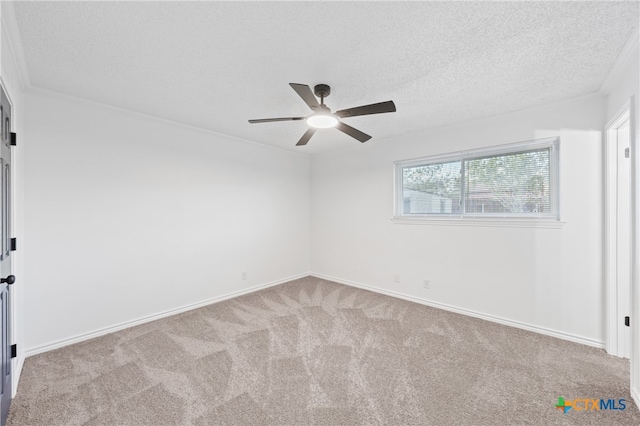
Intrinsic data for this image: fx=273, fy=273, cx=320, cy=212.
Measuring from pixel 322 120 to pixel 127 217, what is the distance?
2.44 m

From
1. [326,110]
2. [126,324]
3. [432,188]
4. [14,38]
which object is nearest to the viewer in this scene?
[14,38]

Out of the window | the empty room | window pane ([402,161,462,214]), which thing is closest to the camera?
the empty room

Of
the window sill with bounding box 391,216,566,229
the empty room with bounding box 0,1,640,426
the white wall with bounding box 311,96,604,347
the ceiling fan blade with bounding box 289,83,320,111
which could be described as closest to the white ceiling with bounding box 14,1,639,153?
the empty room with bounding box 0,1,640,426

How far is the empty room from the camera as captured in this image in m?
1.75

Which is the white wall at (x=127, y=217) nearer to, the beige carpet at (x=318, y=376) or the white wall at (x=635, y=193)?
the beige carpet at (x=318, y=376)

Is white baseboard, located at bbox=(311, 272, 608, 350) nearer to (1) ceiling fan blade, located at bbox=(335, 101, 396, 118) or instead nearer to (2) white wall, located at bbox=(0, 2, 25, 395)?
(1) ceiling fan blade, located at bbox=(335, 101, 396, 118)

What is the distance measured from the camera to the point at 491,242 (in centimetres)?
325

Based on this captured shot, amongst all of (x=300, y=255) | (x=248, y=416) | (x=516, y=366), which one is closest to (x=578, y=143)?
(x=516, y=366)

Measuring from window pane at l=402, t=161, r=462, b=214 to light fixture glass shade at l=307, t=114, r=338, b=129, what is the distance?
2.05m

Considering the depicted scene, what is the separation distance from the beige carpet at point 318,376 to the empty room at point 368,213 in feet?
0.07

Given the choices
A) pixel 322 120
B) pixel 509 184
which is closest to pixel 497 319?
pixel 509 184

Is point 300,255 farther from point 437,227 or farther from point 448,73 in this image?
point 448,73

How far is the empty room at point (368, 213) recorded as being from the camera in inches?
68.9

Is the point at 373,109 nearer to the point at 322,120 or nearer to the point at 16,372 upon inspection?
the point at 322,120
